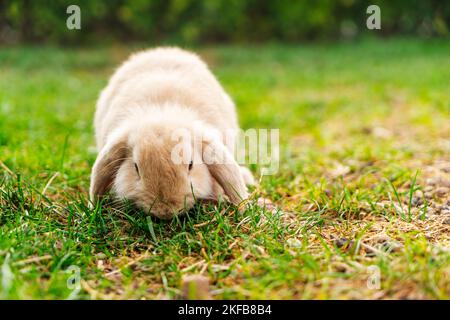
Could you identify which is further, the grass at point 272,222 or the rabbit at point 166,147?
the rabbit at point 166,147

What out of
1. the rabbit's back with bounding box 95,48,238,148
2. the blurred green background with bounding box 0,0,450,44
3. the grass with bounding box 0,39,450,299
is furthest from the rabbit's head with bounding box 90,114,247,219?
the blurred green background with bounding box 0,0,450,44

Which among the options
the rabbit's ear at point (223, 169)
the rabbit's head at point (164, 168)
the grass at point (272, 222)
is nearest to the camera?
the grass at point (272, 222)

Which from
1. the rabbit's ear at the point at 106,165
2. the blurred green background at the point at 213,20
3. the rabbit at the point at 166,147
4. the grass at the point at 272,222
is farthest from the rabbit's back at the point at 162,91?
the blurred green background at the point at 213,20

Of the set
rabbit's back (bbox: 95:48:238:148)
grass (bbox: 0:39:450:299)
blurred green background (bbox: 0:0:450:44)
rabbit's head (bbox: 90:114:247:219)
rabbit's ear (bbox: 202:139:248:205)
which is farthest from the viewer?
blurred green background (bbox: 0:0:450:44)

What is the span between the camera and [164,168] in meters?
2.52

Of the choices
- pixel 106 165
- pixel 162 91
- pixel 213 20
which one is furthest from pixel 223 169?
pixel 213 20

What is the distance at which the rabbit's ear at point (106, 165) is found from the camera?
280 cm

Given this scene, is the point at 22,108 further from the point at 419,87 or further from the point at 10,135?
the point at 419,87

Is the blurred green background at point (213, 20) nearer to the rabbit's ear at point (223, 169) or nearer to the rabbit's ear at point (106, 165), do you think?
the rabbit's ear at point (106, 165)

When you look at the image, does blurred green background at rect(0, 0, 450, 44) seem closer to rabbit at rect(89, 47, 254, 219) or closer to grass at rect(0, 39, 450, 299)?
grass at rect(0, 39, 450, 299)

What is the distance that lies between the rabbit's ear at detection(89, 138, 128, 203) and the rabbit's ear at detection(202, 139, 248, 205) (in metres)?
0.46

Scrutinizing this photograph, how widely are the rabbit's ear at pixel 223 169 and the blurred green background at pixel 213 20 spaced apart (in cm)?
1048

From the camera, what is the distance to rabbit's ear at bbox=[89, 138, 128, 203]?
2805 mm

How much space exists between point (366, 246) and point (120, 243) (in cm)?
119
